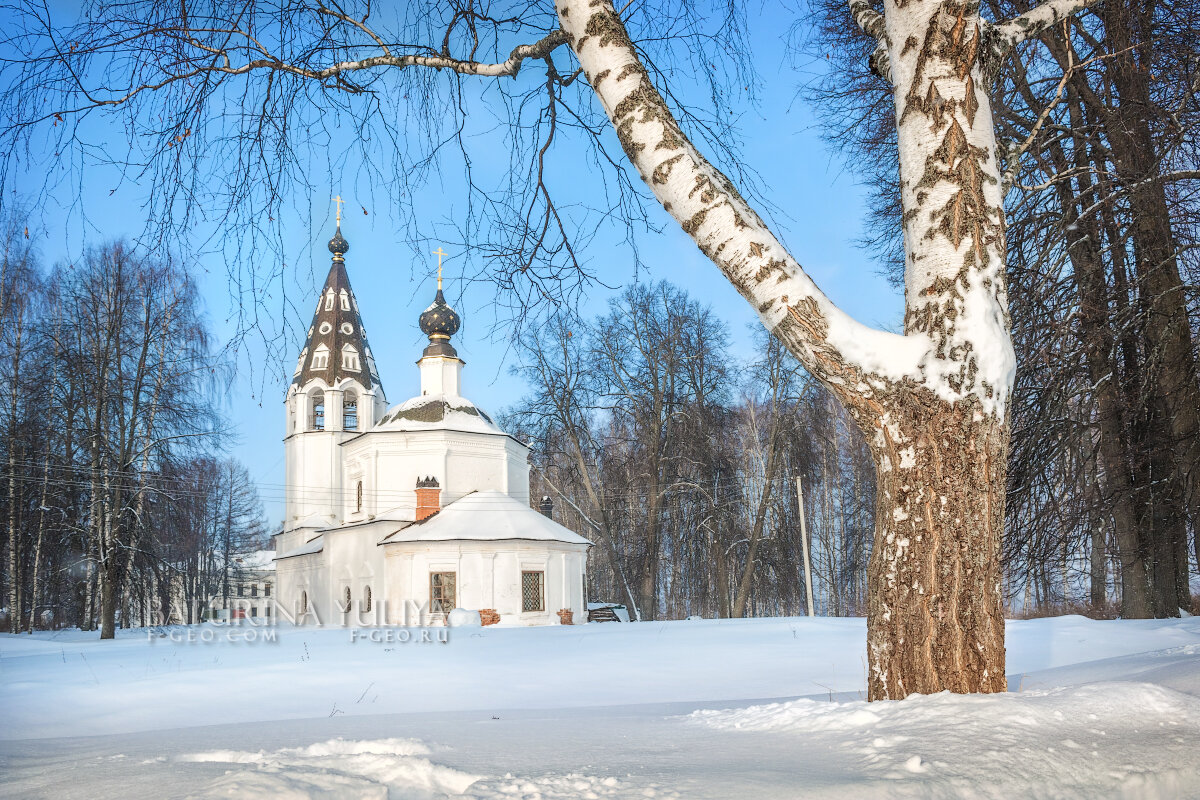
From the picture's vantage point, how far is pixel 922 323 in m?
4.04

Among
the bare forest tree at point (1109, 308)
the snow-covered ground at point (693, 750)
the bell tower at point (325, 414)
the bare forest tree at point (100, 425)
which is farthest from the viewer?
the bell tower at point (325, 414)

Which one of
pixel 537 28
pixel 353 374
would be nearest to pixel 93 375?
pixel 353 374

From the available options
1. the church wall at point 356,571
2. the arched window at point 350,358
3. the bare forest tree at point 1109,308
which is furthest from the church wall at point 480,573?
the bare forest tree at point 1109,308

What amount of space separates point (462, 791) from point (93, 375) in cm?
2484

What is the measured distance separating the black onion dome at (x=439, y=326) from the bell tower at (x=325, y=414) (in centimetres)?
402

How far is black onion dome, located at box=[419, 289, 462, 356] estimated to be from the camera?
32781 mm

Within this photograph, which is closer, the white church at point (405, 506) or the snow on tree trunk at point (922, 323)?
the snow on tree trunk at point (922, 323)

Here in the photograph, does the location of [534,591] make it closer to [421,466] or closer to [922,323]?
[421,466]

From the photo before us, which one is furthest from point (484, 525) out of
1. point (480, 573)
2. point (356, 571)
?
point (356, 571)

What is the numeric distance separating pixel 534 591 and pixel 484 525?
8.65 feet

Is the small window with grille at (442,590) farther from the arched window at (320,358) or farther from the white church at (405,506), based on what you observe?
the arched window at (320,358)

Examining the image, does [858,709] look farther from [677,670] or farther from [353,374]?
[353,374]

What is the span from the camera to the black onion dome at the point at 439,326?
108 feet

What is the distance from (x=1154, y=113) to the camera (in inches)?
357
